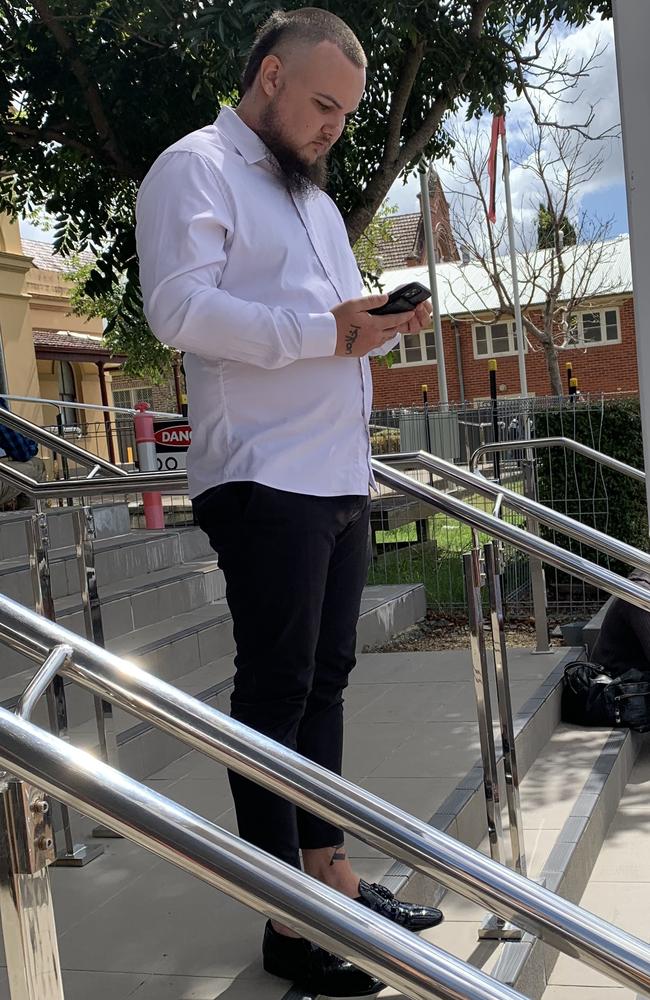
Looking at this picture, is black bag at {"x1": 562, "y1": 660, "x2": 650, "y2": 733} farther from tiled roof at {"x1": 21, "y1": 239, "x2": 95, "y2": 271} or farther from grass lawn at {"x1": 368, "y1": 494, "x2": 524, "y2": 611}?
tiled roof at {"x1": 21, "y1": 239, "x2": 95, "y2": 271}

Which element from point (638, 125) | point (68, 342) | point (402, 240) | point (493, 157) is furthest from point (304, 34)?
point (402, 240)

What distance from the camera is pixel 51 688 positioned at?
312 cm

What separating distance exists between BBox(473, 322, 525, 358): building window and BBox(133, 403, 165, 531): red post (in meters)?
24.7

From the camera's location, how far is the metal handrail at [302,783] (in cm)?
132

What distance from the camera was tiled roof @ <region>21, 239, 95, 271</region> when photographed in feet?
82.3

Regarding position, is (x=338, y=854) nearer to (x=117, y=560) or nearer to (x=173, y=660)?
(x=173, y=660)

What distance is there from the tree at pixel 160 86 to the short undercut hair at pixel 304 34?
375 centimetres

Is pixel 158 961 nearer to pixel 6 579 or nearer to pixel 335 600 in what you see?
pixel 335 600

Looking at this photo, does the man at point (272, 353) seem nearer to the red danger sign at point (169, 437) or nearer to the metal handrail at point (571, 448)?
the metal handrail at point (571, 448)

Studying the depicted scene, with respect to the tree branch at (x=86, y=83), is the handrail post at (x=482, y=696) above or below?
below

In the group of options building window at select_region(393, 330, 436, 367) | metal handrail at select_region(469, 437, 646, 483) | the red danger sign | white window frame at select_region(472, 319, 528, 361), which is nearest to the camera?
metal handrail at select_region(469, 437, 646, 483)

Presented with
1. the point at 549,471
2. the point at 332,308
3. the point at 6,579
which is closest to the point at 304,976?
the point at 332,308

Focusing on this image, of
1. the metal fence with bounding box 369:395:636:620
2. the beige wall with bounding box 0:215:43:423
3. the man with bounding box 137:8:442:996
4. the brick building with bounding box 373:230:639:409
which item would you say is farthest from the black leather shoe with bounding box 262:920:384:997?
the brick building with bounding box 373:230:639:409

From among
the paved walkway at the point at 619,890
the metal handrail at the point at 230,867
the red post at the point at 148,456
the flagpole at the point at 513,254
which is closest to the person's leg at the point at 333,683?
the paved walkway at the point at 619,890
